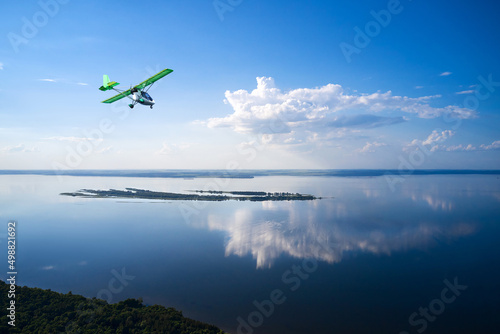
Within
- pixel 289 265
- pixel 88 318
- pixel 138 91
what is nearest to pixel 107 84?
pixel 138 91

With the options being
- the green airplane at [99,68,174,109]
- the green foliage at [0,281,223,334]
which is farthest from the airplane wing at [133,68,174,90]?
the green foliage at [0,281,223,334]

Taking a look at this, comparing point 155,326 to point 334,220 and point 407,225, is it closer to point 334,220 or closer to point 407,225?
point 334,220

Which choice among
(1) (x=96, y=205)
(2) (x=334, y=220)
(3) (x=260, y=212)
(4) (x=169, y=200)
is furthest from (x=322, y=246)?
(1) (x=96, y=205)

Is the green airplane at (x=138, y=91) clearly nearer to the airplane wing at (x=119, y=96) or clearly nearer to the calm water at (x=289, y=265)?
the airplane wing at (x=119, y=96)

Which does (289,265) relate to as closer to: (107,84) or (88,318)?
(88,318)

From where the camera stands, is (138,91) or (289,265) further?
(289,265)

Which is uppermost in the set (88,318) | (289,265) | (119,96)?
(119,96)

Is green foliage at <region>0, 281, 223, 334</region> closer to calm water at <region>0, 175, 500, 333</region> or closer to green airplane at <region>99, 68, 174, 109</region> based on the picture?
calm water at <region>0, 175, 500, 333</region>
